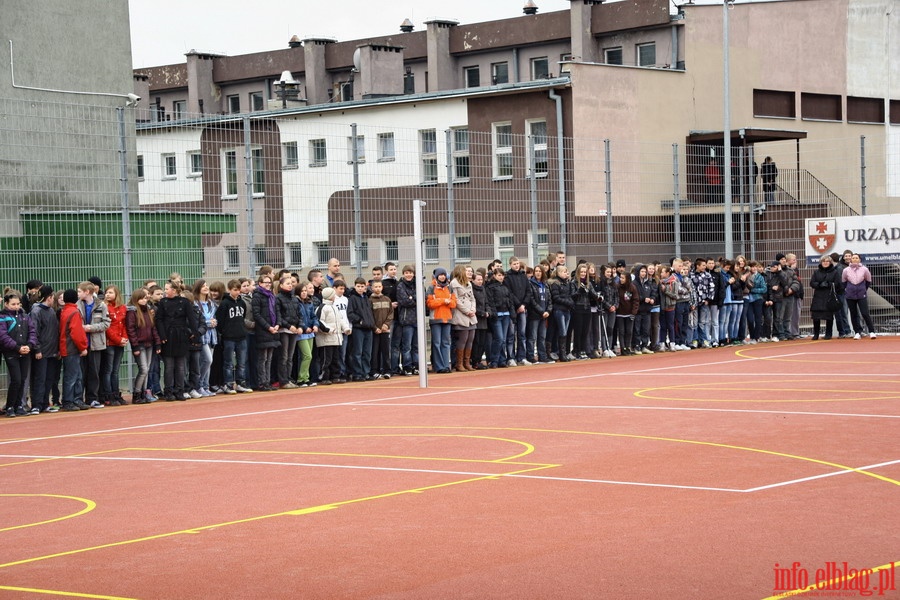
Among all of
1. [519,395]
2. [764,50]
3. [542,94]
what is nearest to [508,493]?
[519,395]

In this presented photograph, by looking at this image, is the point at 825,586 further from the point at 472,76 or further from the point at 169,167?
the point at 472,76

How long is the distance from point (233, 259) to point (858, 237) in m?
14.5

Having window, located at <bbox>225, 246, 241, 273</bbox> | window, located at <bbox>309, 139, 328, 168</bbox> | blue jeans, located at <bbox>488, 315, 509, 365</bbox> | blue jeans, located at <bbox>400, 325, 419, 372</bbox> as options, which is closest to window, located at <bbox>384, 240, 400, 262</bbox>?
window, located at <bbox>309, 139, 328, 168</bbox>

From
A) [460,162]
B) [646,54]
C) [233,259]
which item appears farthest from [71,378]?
[646,54]

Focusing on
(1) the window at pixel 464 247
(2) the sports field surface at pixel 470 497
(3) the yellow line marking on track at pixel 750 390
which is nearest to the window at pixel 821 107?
(1) the window at pixel 464 247

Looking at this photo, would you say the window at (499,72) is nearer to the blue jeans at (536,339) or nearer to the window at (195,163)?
the blue jeans at (536,339)

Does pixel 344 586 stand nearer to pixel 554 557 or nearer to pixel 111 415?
pixel 554 557

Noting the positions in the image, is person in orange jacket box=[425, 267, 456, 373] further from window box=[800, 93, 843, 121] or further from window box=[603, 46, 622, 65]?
window box=[603, 46, 622, 65]

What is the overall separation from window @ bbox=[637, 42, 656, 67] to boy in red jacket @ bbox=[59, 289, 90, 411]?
36570 mm

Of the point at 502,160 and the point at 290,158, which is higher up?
the point at 502,160

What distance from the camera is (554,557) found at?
25.2ft

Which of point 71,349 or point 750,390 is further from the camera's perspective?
point 71,349

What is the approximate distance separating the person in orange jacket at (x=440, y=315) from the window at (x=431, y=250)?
12.1 feet

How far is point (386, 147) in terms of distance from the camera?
1028 inches
